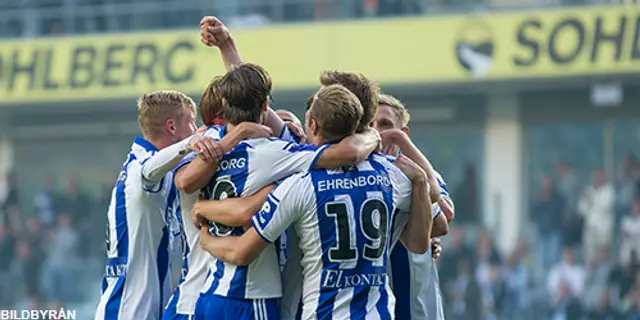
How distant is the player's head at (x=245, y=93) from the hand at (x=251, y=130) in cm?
4

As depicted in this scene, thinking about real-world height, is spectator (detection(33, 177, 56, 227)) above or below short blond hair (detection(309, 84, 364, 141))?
below

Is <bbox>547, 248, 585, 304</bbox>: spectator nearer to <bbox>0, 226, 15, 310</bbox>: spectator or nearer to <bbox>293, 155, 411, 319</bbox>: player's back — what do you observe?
<bbox>0, 226, 15, 310</bbox>: spectator

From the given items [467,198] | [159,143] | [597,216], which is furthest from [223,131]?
[467,198]

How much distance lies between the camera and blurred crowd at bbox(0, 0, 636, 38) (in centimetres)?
2245

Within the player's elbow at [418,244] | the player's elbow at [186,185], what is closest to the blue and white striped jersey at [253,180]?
the player's elbow at [186,185]

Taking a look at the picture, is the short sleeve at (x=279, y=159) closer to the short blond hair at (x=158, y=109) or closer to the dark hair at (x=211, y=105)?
the dark hair at (x=211, y=105)

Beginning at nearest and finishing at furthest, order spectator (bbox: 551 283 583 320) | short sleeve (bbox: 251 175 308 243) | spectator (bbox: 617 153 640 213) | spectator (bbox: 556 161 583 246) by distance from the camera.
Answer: short sleeve (bbox: 251 175 308 243) < spectator (bbox: 551 283 583 320) < spectator (bbox: 617 153 640 213) < spectator (bbox: 556 161 583 246)

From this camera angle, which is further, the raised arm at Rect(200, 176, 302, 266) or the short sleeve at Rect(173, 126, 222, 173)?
the short sleeve at Rect(173, 126, 222, 173)

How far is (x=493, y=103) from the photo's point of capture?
74.8ft

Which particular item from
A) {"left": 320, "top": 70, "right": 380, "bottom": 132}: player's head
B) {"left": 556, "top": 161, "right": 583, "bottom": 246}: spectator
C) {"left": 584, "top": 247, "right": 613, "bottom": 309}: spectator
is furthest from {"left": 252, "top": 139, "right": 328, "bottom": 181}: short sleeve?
{"left": 556, "top": 161, "right": 583, "bottom": 246}: spectator

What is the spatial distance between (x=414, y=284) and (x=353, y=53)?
1684 cm

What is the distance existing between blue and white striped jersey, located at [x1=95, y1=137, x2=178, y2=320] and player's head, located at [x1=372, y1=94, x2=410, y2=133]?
1066 mm

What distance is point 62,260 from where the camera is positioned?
23.1 metres

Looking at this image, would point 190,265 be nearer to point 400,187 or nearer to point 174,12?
point 400,187
